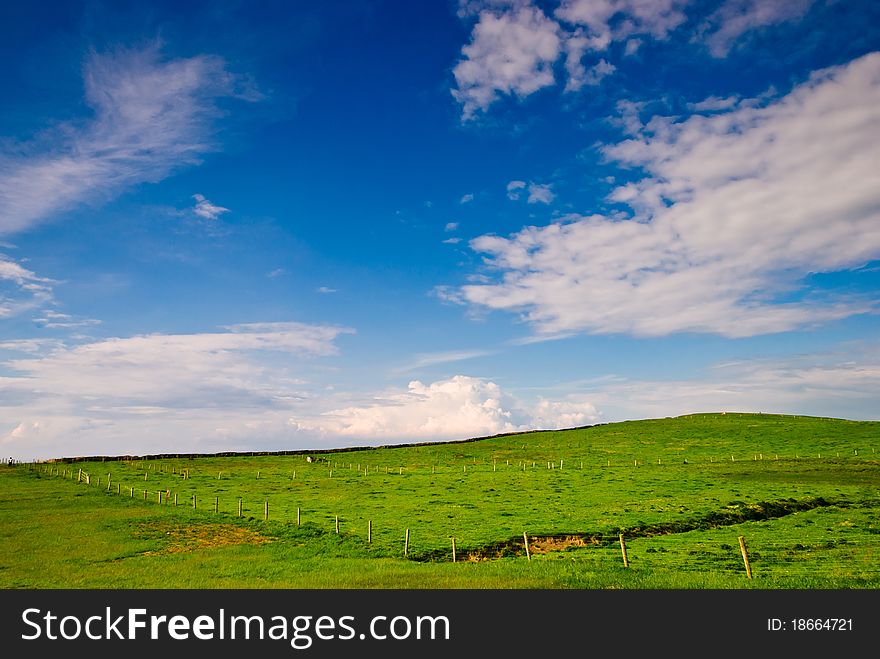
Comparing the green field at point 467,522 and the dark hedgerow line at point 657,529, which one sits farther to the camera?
the dark hedgerow line at point 657,529

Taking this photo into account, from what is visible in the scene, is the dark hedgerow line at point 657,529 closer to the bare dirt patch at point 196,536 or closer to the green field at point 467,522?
the green field at point 467,522

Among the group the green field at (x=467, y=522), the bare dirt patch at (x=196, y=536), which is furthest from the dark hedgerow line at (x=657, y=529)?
the bare dirt patch at (x=196, y=536)

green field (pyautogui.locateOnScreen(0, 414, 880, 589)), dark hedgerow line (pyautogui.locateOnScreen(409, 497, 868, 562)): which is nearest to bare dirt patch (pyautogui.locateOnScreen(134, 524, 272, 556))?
green field (pyautogui.locateOnScreen(0, 414, 880, 589))

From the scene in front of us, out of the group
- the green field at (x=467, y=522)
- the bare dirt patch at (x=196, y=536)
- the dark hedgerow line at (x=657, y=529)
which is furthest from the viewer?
the bare dirt patch at (x=196, y=536)

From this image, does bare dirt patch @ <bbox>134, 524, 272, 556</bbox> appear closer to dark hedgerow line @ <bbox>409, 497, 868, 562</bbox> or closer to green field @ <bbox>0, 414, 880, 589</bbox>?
green field @ <bbox>0, 414, 880, 589</bbox>

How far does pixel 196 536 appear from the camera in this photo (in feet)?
141

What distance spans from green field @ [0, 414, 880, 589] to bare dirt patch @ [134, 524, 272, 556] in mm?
262

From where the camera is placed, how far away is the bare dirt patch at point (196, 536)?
38938mm

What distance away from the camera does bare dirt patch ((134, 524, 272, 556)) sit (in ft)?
128

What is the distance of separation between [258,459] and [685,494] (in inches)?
3644

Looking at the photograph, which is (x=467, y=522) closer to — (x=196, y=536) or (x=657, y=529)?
(x=657, y=529)

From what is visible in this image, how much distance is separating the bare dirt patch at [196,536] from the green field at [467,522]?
0.86 feet
